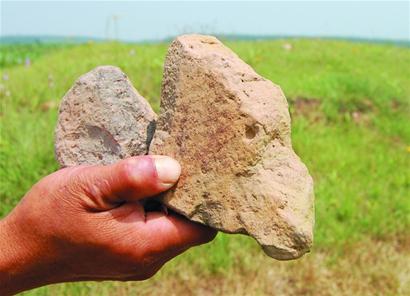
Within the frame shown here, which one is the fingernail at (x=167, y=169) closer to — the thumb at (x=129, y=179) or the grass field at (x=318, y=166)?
the thumb at (x=129, y=179)

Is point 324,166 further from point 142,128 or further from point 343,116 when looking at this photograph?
point 142,128

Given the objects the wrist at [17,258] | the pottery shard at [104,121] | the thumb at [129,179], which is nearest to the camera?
the thumb at [129,179]

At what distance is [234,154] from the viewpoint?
182 cm

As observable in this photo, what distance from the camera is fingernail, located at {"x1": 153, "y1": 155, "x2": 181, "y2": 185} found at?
72.2 inches

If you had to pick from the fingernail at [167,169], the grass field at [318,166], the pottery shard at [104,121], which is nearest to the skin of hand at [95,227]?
the fingernail at [167,169]

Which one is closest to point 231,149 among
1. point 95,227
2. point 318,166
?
point 95,227

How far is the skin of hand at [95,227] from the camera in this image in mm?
1836

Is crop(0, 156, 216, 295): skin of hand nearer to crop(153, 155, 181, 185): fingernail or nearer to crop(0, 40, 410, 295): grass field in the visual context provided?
crop(153, 155, 181, 185): fingernail

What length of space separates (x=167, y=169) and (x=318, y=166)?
2992 millimetres

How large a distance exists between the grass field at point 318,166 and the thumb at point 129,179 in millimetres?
1518

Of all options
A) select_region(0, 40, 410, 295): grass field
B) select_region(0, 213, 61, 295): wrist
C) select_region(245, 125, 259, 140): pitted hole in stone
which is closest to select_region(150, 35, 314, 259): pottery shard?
select_region(245, 125, 259, 140): pitted hole in stone

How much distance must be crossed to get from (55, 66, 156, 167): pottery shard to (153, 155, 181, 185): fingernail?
12.4 inches

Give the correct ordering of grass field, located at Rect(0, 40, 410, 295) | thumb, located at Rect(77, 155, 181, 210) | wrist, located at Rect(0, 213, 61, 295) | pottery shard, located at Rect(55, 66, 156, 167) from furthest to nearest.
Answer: grass field, located at Rect(0, 40, 410, 295)
pottery shard, located at Rect(55, 66, 156, 167)
wrist, located at Rect(0, 213, 61, 295)
thumb, located at Rect(77, 155, 181, 210)

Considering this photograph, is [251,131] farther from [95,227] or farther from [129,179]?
[95,227]
